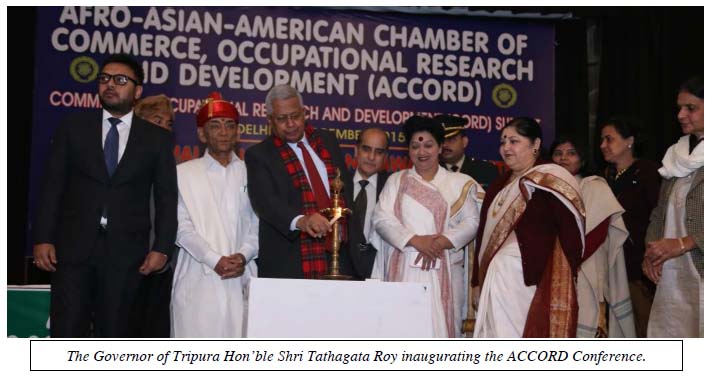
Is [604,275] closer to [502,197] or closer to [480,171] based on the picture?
[502,197]

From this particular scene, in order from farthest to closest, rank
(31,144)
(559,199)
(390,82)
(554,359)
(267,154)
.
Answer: (390,82) → (31,144) → (267,154) → (559,199) → (554,359)

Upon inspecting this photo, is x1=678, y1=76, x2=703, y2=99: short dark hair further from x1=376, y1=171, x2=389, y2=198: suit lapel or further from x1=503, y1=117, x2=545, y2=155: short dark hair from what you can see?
x1=376, y1=171, x2=389, y2=198: suit lapel

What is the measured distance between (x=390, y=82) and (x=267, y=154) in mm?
2166

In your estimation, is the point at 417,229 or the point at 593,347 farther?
the point at 417,229

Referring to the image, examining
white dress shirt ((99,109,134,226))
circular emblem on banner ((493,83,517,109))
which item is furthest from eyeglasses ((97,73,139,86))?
circular emblem on banner ((493,83,517,109))

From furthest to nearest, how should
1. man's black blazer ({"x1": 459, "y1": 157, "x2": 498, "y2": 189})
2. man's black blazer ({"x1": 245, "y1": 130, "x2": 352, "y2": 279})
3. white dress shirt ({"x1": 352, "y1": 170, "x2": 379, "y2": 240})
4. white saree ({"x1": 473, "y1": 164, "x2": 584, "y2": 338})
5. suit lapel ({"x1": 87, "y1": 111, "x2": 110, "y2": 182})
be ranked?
man's black blazer ({"x1": 459, "y1": 157, "x2": 498, "y2": 189}), white dress shirt ({"x1": 352, "y1": 170, "x2": 379, "y2": 240}), man's black blazer ({"x1": 245, "y1": 130, "x2": 352, "y2": 279}), white saree ({"x1": 473, "y1": 164, "x2": 584, "y2": 338}), suit lapel ({"x1": 87, "y1": 111, "x2": 110, "y2": 182})

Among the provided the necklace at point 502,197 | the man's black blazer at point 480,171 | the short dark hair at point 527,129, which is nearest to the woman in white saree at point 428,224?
the necklace at point 502,197

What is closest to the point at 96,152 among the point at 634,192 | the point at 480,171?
the point at 480,171

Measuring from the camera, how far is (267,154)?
4.69 meters

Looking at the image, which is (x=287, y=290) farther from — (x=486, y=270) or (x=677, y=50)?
(x=677, y=50)

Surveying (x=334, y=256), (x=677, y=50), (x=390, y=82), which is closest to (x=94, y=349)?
(x=334, y=256)

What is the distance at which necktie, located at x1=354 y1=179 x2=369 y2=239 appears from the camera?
5038 mm

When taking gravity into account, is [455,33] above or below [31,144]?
above

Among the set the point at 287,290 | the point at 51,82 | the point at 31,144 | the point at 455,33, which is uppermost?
the point at 455,33
